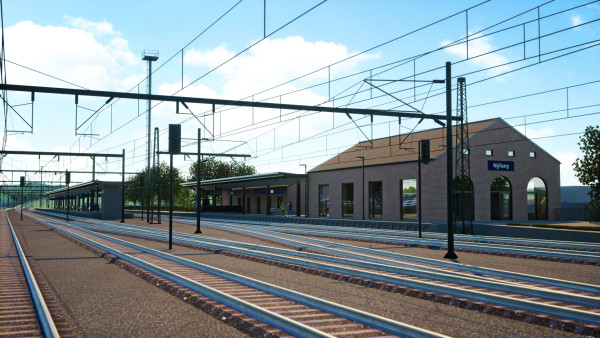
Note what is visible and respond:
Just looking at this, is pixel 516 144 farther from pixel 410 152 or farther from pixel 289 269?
pixel 289 269

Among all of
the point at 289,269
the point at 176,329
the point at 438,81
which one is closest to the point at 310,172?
the point at 438,81

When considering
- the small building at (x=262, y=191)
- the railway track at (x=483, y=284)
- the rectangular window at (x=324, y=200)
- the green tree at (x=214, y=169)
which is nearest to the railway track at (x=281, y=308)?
the railway track at (x=483, y=284)

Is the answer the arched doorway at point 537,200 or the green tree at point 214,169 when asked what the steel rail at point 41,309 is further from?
the green tree at point 214,169

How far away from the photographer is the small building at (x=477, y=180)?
137 ft

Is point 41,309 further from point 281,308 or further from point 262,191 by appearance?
point 262,191

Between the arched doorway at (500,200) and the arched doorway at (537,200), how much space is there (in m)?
2.21

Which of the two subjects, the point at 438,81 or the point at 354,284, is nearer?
the point at 354,284

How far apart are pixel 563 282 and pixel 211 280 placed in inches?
296

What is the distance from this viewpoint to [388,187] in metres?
45.2

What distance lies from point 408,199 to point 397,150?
16.9ft

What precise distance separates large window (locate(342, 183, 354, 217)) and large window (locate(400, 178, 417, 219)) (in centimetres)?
684

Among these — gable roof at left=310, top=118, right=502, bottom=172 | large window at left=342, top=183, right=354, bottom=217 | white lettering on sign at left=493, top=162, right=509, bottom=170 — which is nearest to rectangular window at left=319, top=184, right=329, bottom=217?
gable roof at left=310, top=118, right=502, bottom=172

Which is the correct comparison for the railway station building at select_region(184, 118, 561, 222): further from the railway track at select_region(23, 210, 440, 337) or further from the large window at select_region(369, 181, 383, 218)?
the railway track at select_region(23, 210, 440, 337)

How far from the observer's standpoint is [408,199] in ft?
143
